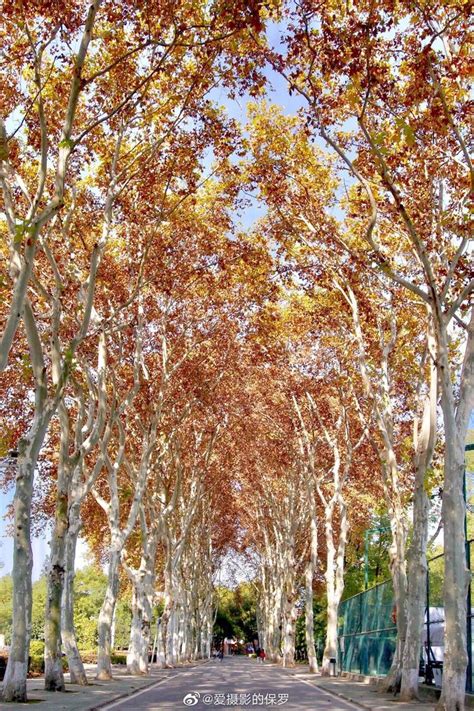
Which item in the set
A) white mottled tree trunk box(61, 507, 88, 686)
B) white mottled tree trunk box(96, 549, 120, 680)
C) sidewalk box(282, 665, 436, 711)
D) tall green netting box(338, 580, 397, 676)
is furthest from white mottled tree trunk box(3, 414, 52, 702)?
tall green netting box(338, 580, 397, 676)

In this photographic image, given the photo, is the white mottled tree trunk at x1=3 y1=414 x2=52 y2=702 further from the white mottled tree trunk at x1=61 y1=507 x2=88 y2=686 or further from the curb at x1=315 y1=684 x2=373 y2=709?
the curb at x1=315 y1=684 x2=373 y2=709

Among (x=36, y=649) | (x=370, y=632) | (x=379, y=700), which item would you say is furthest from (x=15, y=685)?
(x=36, y=649)

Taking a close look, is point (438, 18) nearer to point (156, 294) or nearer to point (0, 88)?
point (0, 88)

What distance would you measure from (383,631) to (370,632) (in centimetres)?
245

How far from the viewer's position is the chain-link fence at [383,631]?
57.6 feet

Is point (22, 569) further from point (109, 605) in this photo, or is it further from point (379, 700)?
point (109, 605)

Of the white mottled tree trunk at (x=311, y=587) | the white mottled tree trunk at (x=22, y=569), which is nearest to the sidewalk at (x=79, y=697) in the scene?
the white mottled tree trunk at (x=22, y=569)

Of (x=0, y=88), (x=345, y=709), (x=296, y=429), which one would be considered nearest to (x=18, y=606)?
(x=345, y=709)

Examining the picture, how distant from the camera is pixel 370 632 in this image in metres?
25.0

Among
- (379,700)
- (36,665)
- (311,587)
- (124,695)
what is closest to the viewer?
(379,700)

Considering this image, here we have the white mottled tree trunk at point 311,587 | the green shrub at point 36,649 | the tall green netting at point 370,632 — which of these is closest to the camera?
the tall green netting at point 370,632

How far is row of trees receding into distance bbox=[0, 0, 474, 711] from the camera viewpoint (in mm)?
11266

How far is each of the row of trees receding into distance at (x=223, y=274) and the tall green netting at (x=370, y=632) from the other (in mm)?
1288

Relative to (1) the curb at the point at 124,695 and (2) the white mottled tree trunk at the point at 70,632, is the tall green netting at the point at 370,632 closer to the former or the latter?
(1) the curb at the point at 124,695
